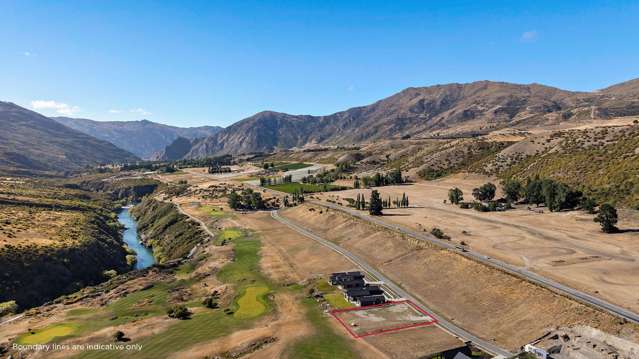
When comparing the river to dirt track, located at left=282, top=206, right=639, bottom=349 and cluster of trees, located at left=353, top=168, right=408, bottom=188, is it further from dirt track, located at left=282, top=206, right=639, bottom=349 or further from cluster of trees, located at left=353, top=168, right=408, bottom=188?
cluster of trees, located at left=353, top=168, right=408, bottom=188

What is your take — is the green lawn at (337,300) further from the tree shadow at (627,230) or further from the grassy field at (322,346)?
the tree shadow at (627,230)

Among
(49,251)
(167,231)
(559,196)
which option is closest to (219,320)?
(49,251)

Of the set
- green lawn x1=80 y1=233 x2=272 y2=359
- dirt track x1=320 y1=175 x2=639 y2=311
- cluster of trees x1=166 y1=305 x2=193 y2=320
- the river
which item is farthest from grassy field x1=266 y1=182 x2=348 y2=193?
cluster of trees x1=166 y1=305 x2=193 y2=320

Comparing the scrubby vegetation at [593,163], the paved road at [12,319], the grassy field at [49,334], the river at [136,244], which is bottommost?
the river at [136,244]

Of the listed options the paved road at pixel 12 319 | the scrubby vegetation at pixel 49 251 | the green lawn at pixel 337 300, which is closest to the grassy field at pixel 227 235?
the scrubby vegetation at pixel 49 251

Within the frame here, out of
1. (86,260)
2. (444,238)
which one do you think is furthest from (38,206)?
(444,238)

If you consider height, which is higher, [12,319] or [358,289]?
[358,289]

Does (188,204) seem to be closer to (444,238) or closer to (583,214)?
(444,238)

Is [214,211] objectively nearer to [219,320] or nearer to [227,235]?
[227,235]
